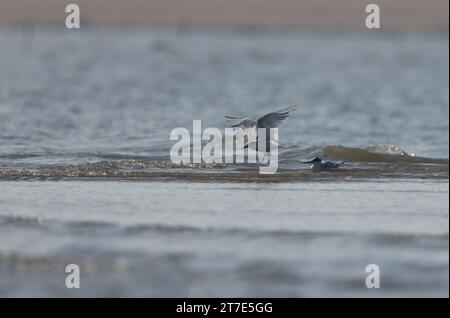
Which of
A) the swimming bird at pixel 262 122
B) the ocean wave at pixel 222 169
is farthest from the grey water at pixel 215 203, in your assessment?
the swimming bird at pixel 262 122

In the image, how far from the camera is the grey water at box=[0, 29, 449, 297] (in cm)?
813

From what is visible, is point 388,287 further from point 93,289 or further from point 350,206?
point 350,206

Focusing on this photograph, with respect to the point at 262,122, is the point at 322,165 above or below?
below

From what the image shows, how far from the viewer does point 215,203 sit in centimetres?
1105

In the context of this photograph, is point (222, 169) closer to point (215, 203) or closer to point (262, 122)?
point (262, 122)

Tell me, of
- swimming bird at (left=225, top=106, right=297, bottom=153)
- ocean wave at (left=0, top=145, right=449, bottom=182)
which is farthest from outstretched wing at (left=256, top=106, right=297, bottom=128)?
ocean wave at (left=0, top=145, right=449, bottom=182)

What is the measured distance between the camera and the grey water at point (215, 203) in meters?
8.13

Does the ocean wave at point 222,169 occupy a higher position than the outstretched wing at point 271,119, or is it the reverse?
the outstretched wing at point 271,119

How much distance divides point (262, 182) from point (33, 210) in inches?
127

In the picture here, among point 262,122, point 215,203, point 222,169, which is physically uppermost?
point 262,122

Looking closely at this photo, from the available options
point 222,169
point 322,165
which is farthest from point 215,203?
point 322,165

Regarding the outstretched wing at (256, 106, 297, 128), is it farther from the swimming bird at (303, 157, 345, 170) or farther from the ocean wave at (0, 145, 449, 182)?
the swimming bird at (303, 157, 345, 170)

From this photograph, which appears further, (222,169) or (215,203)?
(222,169)

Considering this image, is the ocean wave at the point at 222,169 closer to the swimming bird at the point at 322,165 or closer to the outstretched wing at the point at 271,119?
the swimming bird at the point at 322,165
